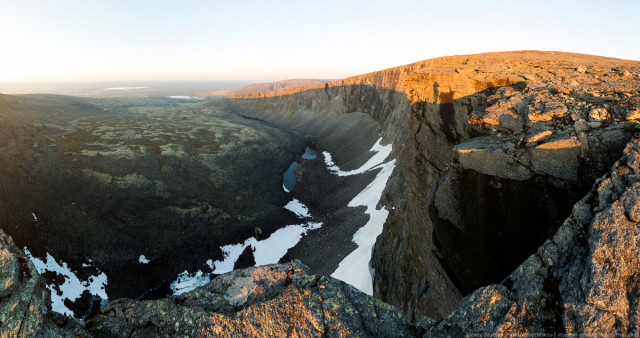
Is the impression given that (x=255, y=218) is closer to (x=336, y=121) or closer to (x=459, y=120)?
(x=459, y=120)

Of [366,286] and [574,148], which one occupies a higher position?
[574,148]

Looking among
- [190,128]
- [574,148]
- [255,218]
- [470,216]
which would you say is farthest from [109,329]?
[190,128]

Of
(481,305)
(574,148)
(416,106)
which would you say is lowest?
(481,305)

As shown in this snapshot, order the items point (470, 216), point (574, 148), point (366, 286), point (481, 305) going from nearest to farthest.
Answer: point (481, 305)
point (574, 148)
point (470, 216)
point (366, 286)

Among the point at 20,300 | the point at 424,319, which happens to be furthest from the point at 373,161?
the point at 20,300

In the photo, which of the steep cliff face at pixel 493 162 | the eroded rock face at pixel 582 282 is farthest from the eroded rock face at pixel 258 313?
the steep cliff face at pixel 493 162

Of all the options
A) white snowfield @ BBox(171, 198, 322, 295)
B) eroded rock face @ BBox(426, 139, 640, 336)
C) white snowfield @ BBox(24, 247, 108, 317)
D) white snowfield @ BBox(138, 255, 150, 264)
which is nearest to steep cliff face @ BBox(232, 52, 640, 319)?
eroded rock face @ BBox(426, 139, 640, 336)
